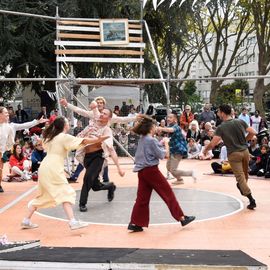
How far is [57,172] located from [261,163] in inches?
298

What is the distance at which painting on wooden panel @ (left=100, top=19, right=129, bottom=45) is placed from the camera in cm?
1511

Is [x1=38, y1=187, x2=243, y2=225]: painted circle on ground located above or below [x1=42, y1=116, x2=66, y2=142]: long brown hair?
below

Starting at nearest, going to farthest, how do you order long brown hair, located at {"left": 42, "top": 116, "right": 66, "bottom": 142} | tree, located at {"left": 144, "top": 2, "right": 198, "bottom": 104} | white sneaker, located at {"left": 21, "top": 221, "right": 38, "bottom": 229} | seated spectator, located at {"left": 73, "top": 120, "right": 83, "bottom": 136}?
long brown hair, located at {"left": 42, "top": 116, "right": 66, "bottom": 142}
white sneaker, located at {"left": 21, "top": 221, "right": 38, "bottom": 229}
seated spectator, located at {"left": 73, "top": 120, "right": 83, "bottom": 136}
tree, located at {"left": 144, "top": 2, "right": 198, "bottom": 104}

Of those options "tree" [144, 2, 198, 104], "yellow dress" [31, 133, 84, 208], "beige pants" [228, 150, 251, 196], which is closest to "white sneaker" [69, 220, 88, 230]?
"yellow dress" [31, 133, 84, 208]

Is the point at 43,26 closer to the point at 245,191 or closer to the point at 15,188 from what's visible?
the point at 15,188

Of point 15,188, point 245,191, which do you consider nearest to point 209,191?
point 245,191

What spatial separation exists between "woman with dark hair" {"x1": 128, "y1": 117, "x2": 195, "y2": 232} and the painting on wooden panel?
7.56 meters

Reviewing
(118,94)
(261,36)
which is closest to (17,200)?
(118,94)

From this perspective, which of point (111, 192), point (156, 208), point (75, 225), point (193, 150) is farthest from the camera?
point (193, 150)

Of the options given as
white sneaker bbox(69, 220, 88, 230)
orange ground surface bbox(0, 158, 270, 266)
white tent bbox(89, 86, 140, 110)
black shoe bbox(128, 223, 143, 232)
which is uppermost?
white tent bbox(89, 86, 140, 110)

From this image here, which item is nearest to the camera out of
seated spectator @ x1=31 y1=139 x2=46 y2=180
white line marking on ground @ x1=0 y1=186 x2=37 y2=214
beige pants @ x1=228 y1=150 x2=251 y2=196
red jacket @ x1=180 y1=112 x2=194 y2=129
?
beige pants @ x1=228 y1=150 x2=251 y2=196

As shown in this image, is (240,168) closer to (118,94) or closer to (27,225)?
(27,225)

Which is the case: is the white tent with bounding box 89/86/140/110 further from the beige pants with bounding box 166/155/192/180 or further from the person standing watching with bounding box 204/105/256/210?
the person standing watching with bounding box 204/105/256/210

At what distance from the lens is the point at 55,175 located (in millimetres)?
7875
